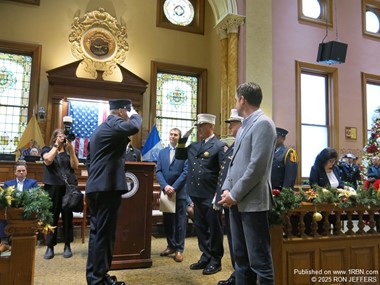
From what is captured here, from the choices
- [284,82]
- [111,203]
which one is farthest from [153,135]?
[111,203]

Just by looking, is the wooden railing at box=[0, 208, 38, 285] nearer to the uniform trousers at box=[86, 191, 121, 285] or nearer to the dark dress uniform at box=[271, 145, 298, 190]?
the uniform trousers at box=[86, 191, 121, 285]

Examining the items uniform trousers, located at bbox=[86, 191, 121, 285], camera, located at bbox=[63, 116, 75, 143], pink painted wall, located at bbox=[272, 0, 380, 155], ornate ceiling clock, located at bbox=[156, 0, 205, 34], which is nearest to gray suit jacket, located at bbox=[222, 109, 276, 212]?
uniform trousers, located at bbox=[86, 191, 121, 285]

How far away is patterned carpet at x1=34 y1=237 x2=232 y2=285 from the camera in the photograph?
113 inches

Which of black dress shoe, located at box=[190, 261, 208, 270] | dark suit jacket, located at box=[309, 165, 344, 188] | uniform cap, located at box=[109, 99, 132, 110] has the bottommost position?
black dress shoe, located at box=[190, 261, 208, 270]

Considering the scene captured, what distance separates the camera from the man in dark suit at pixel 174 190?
369 centimetres

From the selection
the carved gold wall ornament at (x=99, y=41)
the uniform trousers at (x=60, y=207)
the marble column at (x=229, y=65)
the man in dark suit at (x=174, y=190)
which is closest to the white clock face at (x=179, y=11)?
the carved gold wall ornament at (x=99, y=41)

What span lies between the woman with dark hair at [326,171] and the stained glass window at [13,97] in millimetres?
5826

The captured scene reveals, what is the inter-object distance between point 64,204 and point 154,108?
14.3 ft

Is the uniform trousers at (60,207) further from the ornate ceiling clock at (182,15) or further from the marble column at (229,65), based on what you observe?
the ornate ceiling clock at (182,15)

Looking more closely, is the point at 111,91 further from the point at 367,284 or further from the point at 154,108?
the point at 367,284

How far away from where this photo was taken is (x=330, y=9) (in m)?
7.39

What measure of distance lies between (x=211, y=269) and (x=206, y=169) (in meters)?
0.87

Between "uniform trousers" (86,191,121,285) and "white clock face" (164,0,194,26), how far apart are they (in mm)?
6420

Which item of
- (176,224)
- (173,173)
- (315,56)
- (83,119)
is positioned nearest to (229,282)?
(176,224)
